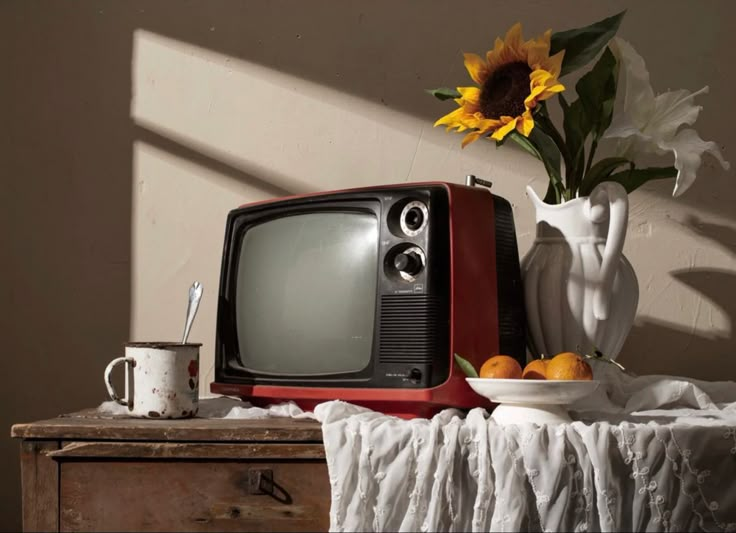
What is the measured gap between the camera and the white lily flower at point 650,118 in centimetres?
132

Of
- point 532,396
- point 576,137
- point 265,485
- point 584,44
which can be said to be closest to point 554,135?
point 576,137

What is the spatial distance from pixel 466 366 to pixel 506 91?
0.42 m

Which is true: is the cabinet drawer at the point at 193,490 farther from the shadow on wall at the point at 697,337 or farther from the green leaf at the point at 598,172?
the shadow on wall at the point at 697,337

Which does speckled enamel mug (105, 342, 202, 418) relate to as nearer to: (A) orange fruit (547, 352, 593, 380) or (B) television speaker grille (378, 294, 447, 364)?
(B) television speaker grille (378, 294, 447, 364)

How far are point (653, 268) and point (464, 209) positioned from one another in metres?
0.58

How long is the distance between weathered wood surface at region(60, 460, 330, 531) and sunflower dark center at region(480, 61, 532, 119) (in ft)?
1.87

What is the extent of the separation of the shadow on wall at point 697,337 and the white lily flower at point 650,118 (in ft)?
1.07

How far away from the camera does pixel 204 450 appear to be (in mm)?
1098

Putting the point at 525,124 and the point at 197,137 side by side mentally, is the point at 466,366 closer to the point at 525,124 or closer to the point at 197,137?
the point at 525,124

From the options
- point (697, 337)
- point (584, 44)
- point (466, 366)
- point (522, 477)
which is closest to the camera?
point (522, 477)

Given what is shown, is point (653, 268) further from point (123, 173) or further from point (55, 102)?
point (55, 102)

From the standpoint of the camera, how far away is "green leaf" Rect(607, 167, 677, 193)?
138 cm

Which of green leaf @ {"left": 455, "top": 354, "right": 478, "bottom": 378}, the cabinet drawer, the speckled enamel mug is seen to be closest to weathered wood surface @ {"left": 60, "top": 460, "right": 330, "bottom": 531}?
the cabinet drawer

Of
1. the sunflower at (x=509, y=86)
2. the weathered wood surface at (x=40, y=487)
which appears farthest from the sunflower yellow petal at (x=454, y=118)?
the weathered wood surface at (x=40, y=487)
